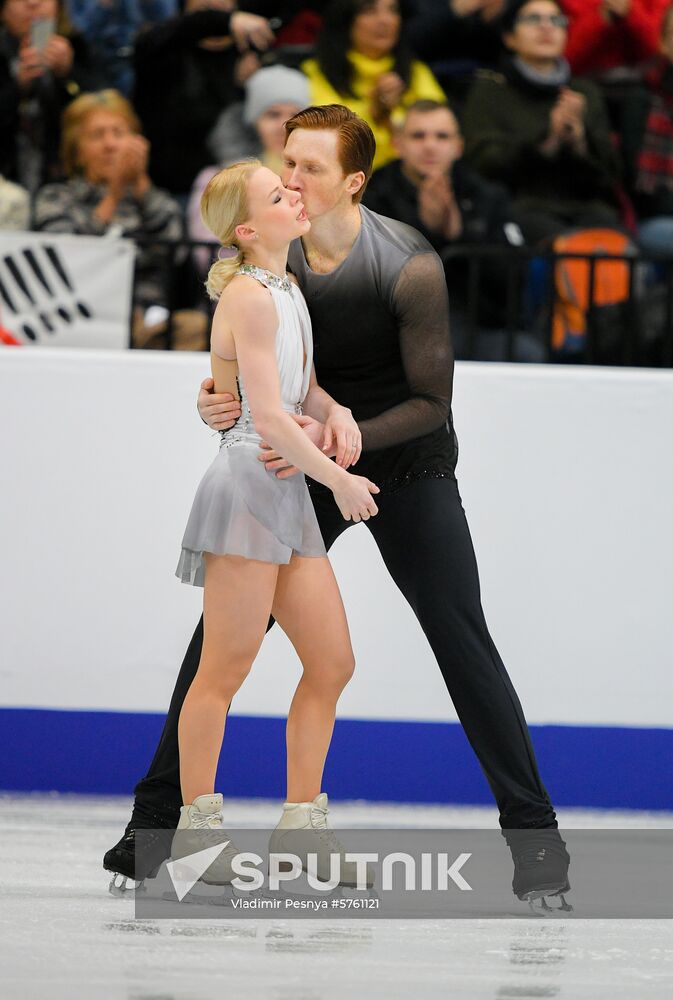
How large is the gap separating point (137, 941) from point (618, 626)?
1.88 meters

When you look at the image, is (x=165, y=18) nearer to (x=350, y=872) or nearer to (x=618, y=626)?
(x=618, y=626)

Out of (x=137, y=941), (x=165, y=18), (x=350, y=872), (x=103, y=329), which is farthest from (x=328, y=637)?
(x=165, y=18)

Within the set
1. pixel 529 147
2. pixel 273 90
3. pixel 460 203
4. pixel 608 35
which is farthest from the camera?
pixel 608 35

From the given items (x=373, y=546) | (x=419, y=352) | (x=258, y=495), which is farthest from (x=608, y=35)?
(x=258, y=495)

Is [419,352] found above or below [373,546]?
above

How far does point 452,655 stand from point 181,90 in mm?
3661

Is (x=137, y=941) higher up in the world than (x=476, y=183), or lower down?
lower down

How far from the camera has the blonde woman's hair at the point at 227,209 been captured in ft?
9.00

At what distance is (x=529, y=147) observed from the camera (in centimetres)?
585

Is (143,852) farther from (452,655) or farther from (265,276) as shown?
(265,276)

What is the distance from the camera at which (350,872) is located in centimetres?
287

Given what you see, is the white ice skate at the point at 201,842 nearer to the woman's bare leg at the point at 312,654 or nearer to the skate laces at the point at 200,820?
the skate laces at the point at 200,820

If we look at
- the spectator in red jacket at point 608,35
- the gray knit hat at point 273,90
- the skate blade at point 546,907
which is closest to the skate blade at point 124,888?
the skate blade at point 546,907

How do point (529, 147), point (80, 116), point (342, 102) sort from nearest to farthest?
point (80, 116) → point (342, 102) → point (529, 147)
